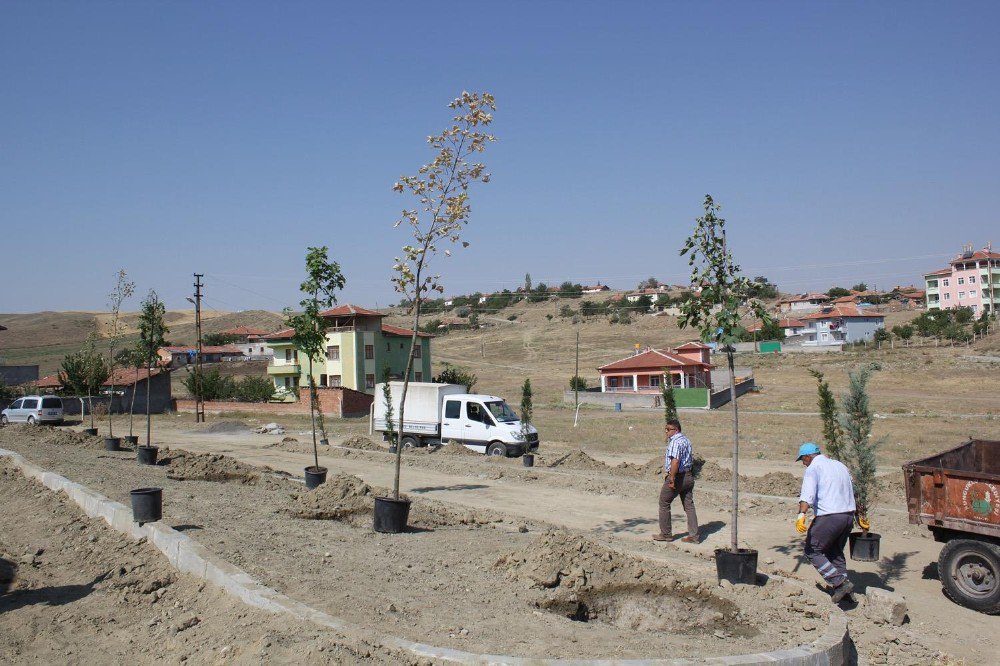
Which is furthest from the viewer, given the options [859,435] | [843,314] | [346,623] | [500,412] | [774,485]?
[843,314]

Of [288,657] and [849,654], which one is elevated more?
[288,657]

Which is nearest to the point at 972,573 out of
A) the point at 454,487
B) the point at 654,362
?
the point at 454,487

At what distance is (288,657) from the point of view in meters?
4.87

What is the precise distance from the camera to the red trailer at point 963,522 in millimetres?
7637

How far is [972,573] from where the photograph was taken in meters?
7.81

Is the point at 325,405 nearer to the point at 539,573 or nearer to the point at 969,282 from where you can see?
the point at 539,573

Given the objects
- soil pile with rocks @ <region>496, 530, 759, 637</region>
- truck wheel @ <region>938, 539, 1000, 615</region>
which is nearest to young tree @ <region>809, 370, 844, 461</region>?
truck wheel @ <region>938, 539, 1000, 615</region>

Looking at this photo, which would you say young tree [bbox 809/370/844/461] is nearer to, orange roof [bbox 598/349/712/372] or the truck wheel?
the truck wheel

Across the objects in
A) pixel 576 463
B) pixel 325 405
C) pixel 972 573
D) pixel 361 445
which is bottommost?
pixel 325 405

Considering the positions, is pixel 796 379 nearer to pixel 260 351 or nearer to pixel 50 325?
pixel 260 351

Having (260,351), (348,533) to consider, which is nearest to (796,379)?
(348,533)

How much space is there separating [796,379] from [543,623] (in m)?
63.3

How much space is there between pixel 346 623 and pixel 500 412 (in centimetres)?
1800

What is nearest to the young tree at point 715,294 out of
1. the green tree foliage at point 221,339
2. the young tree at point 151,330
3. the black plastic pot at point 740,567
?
the black plastic pot at point 740,567
